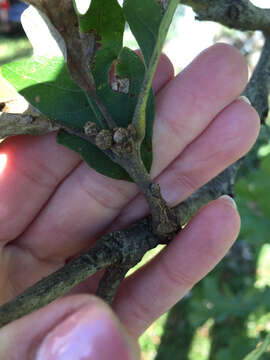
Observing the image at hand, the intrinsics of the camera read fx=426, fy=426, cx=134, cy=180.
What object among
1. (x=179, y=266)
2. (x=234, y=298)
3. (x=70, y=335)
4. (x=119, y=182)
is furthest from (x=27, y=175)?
(x=234, y=298)

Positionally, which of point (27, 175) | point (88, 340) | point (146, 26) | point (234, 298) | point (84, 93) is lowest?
point (234, 298)

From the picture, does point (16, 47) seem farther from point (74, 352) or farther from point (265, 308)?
point (74, 352)

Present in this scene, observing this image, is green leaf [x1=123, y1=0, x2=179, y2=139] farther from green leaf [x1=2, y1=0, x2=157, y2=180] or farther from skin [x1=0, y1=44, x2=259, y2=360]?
skin [x1=0, y1=44, x2=259, y2=360]

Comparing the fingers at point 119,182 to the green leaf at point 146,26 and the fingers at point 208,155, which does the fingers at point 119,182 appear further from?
the green leaf at point 146,26

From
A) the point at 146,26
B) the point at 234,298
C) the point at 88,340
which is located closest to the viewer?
the point at 88,340

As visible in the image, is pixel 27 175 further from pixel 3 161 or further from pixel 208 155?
pixel 208 155

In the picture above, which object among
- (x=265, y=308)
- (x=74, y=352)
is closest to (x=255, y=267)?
(x=265, y=308)

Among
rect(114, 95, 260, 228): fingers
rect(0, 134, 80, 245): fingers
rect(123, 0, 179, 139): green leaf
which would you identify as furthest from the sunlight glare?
rect(123, 0, 179, 139): green leaf
